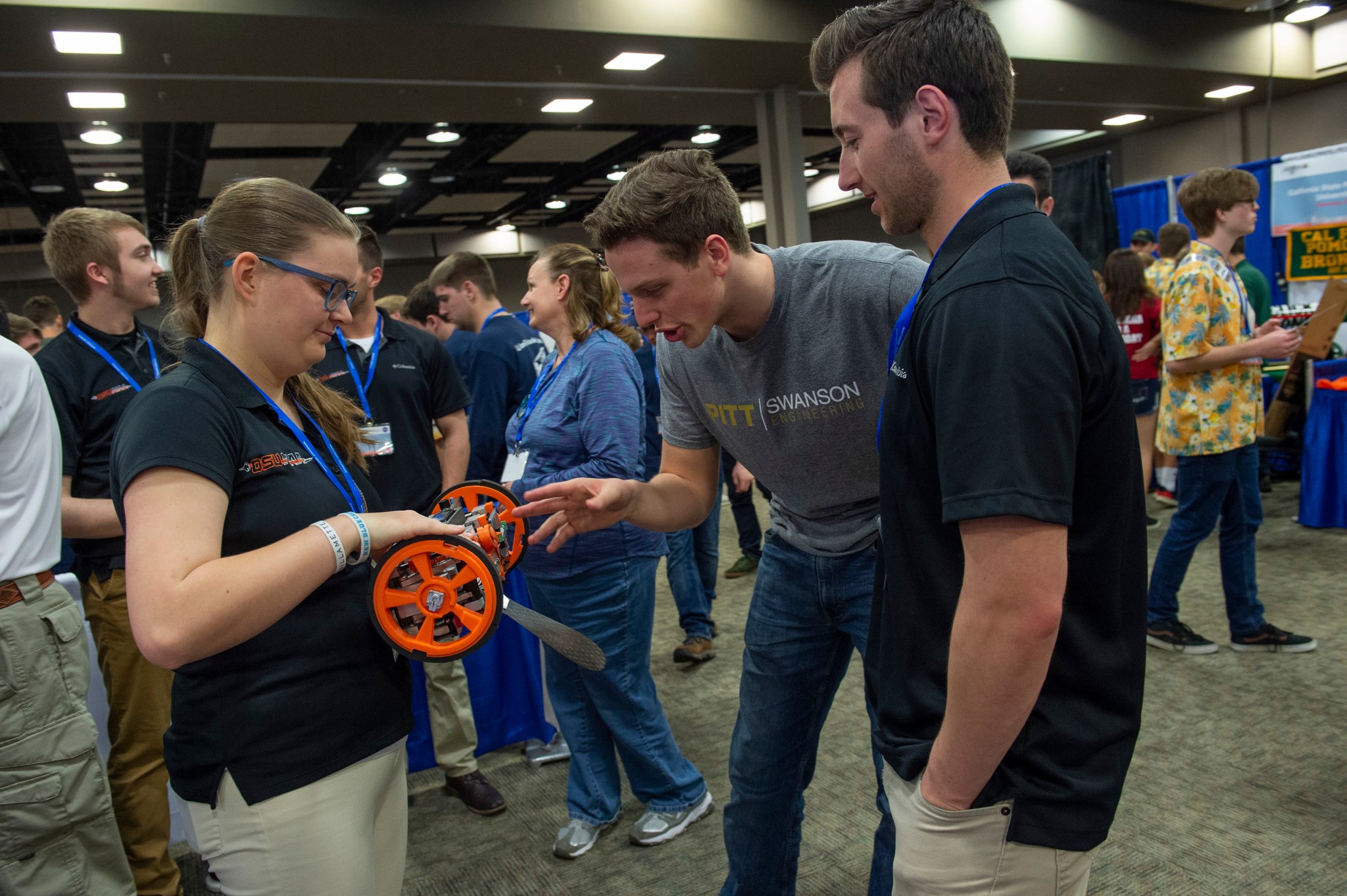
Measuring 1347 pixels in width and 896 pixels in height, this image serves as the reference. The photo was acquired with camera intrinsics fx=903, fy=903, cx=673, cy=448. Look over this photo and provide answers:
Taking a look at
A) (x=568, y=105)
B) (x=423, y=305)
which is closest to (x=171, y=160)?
(x=423, y=305)

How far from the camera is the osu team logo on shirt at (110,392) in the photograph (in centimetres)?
226

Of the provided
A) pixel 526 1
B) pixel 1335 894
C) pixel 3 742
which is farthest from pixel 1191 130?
pixel 3 742

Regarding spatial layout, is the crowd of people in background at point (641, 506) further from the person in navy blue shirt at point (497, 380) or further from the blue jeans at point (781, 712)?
the person in navy blue shirt at point (497, 380)

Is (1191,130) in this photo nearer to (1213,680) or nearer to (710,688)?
(1213,680)

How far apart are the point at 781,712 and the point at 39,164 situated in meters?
5.74

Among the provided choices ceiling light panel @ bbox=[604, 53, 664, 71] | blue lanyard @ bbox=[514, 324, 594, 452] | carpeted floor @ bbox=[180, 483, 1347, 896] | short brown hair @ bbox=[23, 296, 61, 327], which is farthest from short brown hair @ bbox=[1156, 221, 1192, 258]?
short brown hair @ bbox=[23, 296, 61, 327]

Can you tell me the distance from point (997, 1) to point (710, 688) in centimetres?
538

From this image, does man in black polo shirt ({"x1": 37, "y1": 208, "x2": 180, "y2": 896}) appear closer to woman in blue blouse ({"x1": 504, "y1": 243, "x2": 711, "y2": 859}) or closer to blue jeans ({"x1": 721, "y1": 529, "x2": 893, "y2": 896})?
woman in blue blouse ({"x1": 504, "y1": 243, "x2": 711, "y2": 859})

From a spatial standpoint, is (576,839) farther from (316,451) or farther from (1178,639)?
(1178,639)

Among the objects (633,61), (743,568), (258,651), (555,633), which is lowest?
(743,568)

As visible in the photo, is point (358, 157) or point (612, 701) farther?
point (358, 157)

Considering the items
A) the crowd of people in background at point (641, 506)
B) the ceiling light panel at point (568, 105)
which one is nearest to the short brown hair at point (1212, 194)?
the crowd of people in background at point (641, 506)

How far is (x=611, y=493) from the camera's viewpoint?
1586mm

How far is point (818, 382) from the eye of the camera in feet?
5.02
